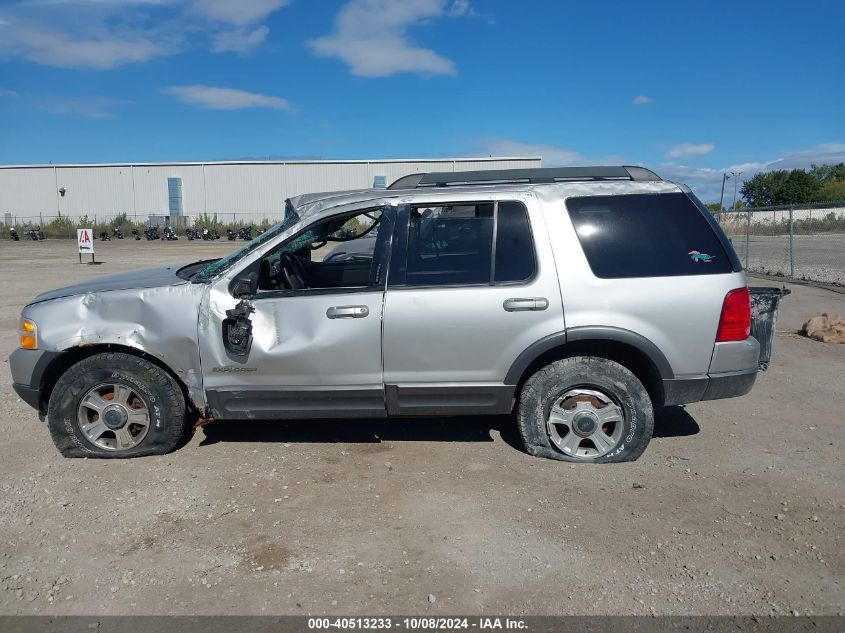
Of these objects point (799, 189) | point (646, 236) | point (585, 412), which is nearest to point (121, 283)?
point (585, 412)

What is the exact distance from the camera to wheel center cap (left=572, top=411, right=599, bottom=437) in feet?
15.3

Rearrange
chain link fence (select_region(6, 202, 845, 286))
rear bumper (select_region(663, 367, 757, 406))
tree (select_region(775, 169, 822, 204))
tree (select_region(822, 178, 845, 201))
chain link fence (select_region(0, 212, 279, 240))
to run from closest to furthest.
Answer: rear bumper (select_region(663, 367, 757, 406)) → chain link fence (select_region(6, 202, 845, 286)) → chain link fence (select_region(0, 212, 279, 240)) → tree (select_region(822, 178, 845, 201)) → tree (select_region(775, 169, 822, 204))

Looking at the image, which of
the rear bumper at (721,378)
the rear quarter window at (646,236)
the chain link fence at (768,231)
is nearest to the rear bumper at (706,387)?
the rear bumper at (721,378)

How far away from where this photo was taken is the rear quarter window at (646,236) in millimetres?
4512

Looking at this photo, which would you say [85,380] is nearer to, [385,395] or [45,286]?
[385,395]

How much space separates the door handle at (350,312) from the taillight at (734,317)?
2363 mm

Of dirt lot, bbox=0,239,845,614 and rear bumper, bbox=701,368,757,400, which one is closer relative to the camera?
dirt lot, bbox=0,239,845,614

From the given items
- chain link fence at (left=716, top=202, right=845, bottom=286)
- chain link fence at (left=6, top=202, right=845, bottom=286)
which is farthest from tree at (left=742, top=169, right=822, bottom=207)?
chain link fence at (left=716, top=202, right=845, bottom=286)

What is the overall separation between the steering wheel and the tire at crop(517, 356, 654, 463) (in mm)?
1775

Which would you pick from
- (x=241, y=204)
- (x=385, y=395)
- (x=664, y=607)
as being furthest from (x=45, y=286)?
(x=241, y=204)

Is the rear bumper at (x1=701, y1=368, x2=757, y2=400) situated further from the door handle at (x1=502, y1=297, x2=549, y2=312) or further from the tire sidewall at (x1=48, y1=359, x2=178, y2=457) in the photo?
the tire sidewall at (x1=48, y1=359, x2=178, y2=457)

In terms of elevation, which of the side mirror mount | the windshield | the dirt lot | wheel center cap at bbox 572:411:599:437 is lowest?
the dirt lot

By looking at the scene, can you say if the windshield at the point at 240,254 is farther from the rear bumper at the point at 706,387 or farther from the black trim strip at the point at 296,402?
the rear bumper at the point at 706,387

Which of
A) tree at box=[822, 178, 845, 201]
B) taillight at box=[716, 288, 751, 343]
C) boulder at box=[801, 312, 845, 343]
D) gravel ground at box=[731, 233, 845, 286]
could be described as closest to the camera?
taillight at box=[716, 288, 751, 343]
